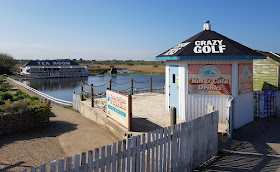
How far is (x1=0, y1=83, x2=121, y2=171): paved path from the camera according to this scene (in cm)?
769

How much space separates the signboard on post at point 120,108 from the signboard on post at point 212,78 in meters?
3.28

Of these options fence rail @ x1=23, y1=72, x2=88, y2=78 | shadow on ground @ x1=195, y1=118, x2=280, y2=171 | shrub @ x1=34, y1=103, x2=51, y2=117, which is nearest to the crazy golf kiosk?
shadow on ground @ x1=195, y1=118, x2=280, y2=171

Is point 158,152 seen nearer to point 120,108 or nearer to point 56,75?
point 120,108

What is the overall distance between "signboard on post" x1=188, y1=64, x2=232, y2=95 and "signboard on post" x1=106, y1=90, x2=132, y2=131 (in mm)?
3281

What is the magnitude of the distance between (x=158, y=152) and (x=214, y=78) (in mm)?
5720

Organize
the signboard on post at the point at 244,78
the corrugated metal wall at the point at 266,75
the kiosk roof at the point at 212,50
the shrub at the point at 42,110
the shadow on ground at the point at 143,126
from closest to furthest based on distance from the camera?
1. the shadow on ground at the point at 143,126
2. the kiosk roof at the point at 212,50
3. the signboard on post at the point at 244,78
4. the shrub at the point at 42,110
5. the corrugated metal wall at the point at 266,75

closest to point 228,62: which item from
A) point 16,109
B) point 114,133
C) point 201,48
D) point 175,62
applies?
point 201,48

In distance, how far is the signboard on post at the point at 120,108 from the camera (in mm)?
8828

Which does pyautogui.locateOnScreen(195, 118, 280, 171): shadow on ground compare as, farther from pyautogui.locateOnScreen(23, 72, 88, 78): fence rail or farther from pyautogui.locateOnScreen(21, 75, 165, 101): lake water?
pyautogui.locateOnScreen(23, 72, 88, 78): fence rail

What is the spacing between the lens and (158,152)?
17.0 feet

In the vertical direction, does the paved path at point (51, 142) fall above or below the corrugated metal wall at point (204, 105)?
below

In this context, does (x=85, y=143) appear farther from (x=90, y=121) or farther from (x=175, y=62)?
(x=175, y=62)

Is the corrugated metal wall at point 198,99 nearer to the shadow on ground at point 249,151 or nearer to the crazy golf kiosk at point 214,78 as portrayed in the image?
the crazy golf kiosk at point 214,78

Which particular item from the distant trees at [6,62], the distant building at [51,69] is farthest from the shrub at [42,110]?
the distant trees at [6,62]
